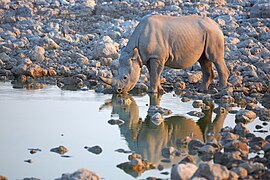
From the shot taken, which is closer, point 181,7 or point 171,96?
point 171,96

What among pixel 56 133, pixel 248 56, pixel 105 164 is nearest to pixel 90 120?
pixel 56 133

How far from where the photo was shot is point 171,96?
47.9ft

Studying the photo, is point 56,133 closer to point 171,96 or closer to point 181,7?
point 171,96

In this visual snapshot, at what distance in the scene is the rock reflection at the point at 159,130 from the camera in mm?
9219

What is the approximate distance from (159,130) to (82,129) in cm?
120

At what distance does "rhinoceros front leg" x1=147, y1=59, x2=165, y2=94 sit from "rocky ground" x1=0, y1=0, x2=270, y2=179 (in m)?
0.61

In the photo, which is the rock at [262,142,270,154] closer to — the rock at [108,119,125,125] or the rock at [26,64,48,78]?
the rock at [108,119,125,125]

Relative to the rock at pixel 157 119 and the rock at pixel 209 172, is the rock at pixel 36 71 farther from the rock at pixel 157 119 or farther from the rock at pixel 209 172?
the rock at pixel 209 172

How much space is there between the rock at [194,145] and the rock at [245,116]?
2.09 meters

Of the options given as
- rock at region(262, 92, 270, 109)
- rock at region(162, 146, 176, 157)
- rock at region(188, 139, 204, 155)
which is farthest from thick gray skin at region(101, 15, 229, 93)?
rock at region(162, 146, 176, 157)

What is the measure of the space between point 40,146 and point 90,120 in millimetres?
2254

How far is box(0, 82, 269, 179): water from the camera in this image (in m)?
8.41

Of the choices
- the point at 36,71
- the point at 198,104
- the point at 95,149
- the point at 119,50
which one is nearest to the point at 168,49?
the point at 198,104

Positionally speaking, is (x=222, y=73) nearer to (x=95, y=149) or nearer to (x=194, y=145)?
(x=194, y=145)
